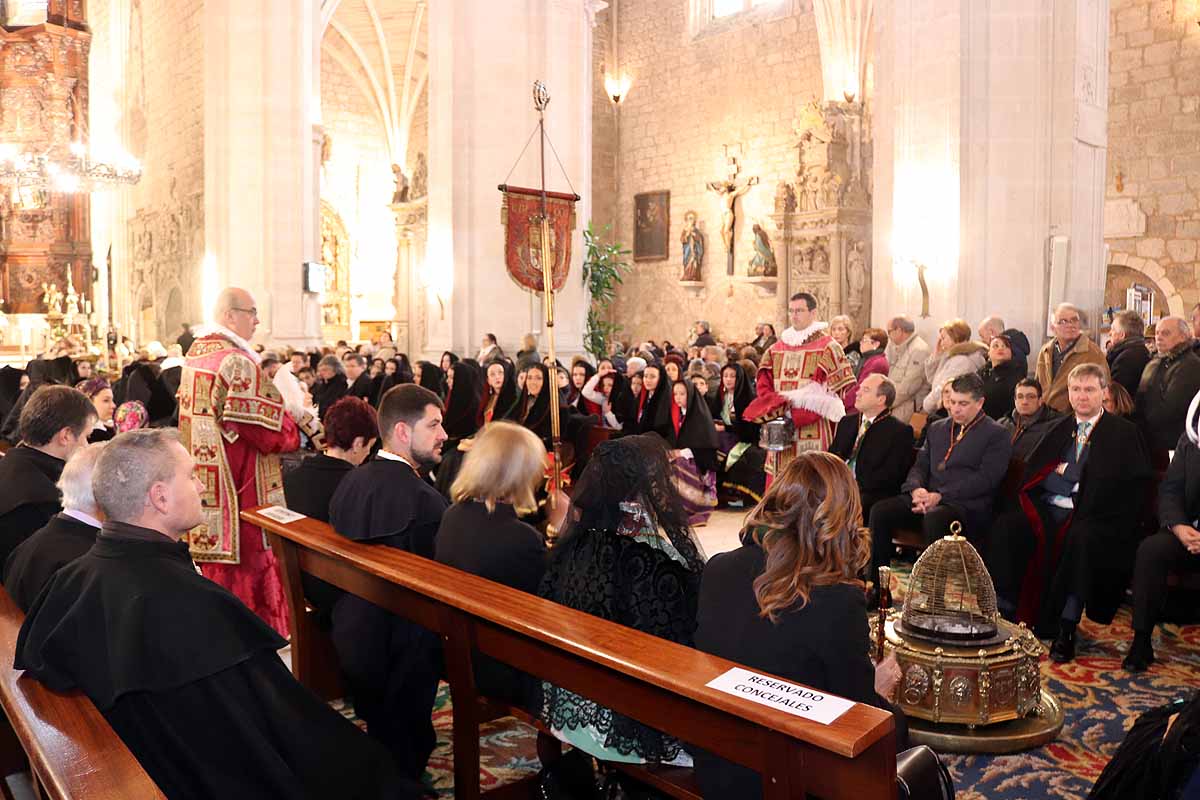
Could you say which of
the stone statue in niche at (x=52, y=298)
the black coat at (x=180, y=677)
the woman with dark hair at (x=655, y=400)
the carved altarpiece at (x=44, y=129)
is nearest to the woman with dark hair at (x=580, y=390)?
the woman with dark hair at (x=655, y=400)

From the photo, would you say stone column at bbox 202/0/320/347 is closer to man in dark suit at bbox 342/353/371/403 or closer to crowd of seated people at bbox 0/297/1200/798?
man in dark suit at bbox 342/353/371/403

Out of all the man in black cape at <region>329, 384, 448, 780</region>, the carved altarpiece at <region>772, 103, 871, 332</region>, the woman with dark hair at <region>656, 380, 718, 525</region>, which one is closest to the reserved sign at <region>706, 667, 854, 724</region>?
the man in black cape at <region>329, 384, 448, 780</region>

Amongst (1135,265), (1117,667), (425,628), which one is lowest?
(1117,667)

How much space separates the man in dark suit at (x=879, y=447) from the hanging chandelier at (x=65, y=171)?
14.2 m

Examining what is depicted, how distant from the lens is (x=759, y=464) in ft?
31.7

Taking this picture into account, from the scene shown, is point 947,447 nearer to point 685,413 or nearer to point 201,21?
point 685,413

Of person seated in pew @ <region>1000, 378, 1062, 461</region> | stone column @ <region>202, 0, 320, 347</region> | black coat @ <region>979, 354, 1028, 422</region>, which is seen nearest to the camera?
person seated in pew @ <region>1000, 378, 1062, 461</region>

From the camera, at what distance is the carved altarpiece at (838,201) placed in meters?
18.1

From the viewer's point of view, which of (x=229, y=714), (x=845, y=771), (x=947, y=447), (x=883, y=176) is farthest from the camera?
(x=883, y=176)

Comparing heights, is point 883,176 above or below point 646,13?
below

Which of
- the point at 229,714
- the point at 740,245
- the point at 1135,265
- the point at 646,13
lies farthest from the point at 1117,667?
the point at 646,13

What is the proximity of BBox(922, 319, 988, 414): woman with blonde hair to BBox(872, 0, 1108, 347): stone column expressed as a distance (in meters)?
1.52

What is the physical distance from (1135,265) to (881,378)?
11321 mm

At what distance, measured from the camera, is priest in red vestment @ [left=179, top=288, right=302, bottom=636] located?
5.20m
